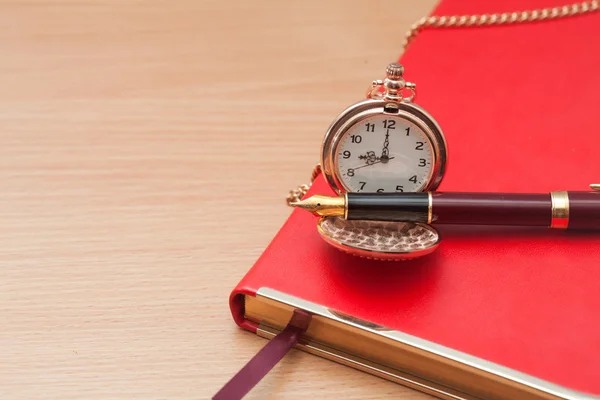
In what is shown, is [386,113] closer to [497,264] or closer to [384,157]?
[384,157]

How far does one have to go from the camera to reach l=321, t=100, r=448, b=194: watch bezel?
2.52 feet

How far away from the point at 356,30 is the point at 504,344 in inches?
33.1

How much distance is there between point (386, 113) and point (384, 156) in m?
0.05

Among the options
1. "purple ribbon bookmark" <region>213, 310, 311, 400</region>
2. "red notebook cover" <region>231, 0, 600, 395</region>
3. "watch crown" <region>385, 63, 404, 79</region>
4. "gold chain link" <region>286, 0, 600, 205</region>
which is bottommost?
"purple ribbon bookmark" <region>213, 310, 311, 400</region>

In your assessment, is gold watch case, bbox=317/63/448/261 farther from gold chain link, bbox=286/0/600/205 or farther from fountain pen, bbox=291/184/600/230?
gold chain link, bbox=286/0/600/205

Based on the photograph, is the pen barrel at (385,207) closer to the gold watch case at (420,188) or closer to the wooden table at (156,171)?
the gold watch case at (420,188)

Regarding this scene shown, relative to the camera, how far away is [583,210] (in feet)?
2.64

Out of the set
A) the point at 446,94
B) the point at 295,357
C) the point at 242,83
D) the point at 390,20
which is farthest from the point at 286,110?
the point at 295,357

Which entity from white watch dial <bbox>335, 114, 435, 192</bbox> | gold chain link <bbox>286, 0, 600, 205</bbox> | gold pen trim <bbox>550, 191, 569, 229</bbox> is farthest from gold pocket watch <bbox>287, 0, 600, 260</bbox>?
gold chain link <bbox>286, 0, 600, 205</bbox>

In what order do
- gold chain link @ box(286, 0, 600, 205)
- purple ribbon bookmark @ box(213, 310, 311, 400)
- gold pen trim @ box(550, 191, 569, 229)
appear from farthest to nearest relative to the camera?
gold chain link @ box(286, 0, 600, 205) → gold pen trim @ box(550, 191, 569, 229) → purple ribbon bookmark @ box(213, 310, 311, 400)

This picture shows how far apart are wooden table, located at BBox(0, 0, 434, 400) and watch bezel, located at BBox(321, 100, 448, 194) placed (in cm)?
17

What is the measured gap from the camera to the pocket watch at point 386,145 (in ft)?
2.52

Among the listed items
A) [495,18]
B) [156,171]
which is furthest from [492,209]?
[495,18]

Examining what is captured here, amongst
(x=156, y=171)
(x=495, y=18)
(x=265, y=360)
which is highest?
(x=495, y=18)
